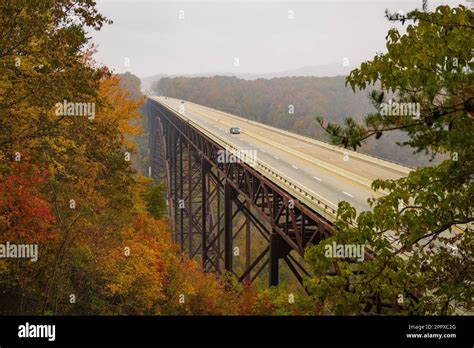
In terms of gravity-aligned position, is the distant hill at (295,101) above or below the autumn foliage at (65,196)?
above

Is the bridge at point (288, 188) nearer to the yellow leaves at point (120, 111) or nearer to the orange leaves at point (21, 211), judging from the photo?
the yellow leaves at point (120, 111)

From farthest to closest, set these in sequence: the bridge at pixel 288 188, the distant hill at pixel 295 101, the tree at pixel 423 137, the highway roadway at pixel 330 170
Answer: the distant hill at pixel 295 101 → the highway roadway at pixel 330 170 → the bridge at pixel 288 188 → the tree at pixel 423 137

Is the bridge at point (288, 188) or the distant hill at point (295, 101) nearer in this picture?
the bridge at point (288, 188)

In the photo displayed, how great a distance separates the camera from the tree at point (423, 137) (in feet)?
19.2

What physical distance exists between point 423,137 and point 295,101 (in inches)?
5260

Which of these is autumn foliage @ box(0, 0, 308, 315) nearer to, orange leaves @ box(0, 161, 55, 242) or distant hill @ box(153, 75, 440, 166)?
orange leaves @ box(0, 161, 55, 242)

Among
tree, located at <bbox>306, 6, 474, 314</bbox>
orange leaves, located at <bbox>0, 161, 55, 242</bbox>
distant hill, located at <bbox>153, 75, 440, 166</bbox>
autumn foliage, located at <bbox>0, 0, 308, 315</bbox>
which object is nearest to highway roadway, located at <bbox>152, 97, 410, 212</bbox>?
autumn foliage, located at <bbox>0, 0, 308, 315</bbox>

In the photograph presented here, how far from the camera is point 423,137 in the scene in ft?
21.6

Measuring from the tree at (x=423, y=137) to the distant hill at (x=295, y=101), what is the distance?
342 feet

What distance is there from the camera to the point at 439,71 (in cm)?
602

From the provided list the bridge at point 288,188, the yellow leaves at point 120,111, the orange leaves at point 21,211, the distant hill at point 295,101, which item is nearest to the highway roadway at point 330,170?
the bridge at point 288,188

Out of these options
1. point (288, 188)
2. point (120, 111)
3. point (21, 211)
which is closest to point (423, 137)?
point (288, 188)

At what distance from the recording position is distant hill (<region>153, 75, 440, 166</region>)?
116m
